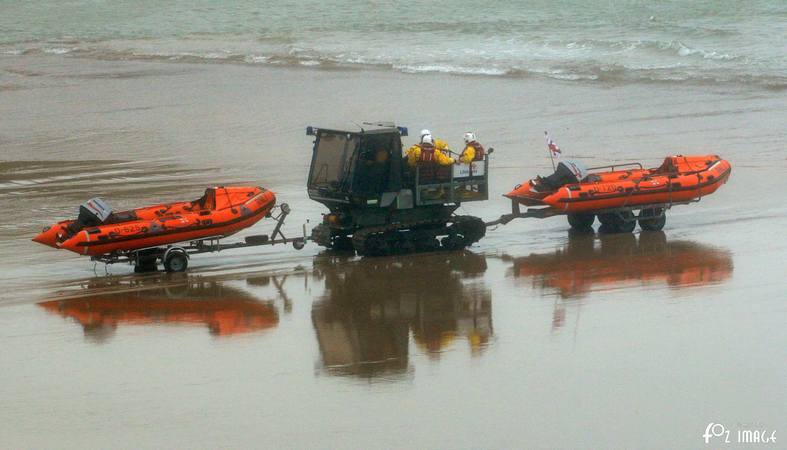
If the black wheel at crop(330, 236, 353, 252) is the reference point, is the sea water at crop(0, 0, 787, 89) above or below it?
above

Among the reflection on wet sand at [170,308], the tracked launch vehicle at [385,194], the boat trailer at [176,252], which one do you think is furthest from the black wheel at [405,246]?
the reflection on wet sand at [170,308]

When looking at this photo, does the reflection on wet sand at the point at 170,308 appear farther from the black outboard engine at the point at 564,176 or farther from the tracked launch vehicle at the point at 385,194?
the black outboard engine at the point at 564,176

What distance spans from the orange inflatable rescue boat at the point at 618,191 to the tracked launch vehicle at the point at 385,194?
3.44ft

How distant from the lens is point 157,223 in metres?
16.5

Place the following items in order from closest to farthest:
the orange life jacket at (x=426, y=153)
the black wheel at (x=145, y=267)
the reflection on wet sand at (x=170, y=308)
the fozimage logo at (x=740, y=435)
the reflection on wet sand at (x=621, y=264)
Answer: the fozimage logo at (x=740, y=435)
the reflection on wet sand at (x=170, y=308)
the reflection on wet sand at (x=621, y=264)
the black wheel at (x=145, y=267)
the orange life jacket at (x=426, y=153)

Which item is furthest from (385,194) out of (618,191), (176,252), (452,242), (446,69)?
(446,69)

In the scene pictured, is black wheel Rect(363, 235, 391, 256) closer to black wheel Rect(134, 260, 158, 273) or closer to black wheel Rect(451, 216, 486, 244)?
black wheel Rect(451, 216, 486, 244)

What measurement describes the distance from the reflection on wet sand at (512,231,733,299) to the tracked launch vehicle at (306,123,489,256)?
120 cm

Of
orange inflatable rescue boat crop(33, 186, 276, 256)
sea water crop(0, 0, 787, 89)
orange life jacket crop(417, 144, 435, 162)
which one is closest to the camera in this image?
orange inflatable rescue boat crop(33, 186, 276, 256)

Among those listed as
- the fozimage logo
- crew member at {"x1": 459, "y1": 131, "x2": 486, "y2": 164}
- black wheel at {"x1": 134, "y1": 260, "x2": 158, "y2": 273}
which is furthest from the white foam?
the fozimage logo

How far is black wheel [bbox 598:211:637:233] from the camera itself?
18.5 metres

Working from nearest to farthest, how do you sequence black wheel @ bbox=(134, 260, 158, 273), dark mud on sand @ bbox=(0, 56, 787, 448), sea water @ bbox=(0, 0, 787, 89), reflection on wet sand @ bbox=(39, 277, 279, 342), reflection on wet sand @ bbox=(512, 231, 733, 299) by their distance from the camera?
1. dark mud on sand @ bbox=(0, 56, 787, 448)
2. reflection on wet sand @ bbox=(39, 277, 279, 342)
3. reflection on wet sand @ bbox=(512, 231, 733, 299)
4. black wheel @ bbox=(134, 260, 158, 273)
5. sea water @ bbox=(0, 0, 787, 89)

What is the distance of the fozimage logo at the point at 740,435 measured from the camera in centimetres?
1069

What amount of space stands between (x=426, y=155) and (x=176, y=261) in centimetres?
357
